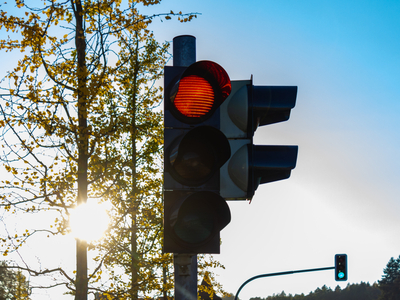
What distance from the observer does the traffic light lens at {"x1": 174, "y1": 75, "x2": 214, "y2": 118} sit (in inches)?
109

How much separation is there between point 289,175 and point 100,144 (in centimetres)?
696

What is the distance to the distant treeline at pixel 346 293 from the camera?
125m

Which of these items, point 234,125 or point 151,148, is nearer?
point 234,125

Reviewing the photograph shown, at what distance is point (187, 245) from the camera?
263cm

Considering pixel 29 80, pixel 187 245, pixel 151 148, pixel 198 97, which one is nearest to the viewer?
pixel 187 245

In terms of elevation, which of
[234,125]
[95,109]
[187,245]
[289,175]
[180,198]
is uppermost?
[95,109]

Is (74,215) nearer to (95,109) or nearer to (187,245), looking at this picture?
(95,109)

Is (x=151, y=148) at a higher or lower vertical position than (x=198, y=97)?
higher

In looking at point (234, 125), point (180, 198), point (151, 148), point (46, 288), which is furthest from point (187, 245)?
point (151, 148)

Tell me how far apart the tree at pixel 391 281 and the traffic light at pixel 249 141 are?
4066 inches

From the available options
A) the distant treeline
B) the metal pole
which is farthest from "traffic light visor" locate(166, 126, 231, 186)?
the distant treeline

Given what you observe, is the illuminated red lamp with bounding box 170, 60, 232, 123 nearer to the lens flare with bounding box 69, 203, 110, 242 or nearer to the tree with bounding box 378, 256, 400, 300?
the lens flare with bounding box 69, 203, 110, 242

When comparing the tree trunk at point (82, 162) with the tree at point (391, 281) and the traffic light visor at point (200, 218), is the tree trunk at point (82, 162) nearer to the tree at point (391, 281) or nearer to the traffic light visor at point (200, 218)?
the traffic light visor at point (200, 218)

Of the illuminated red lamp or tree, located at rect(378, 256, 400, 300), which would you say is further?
tree, located at rect(378, 256, 400, 300)
